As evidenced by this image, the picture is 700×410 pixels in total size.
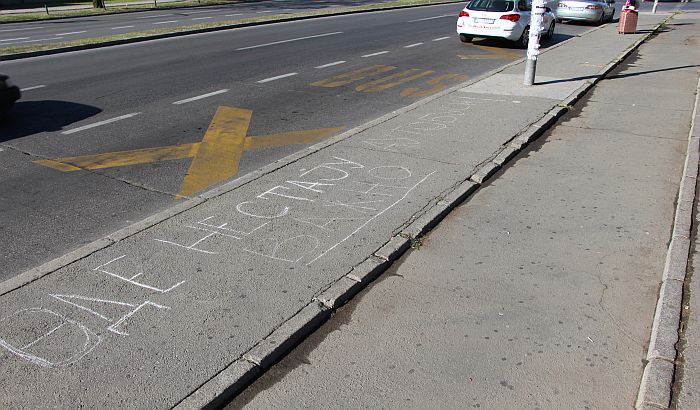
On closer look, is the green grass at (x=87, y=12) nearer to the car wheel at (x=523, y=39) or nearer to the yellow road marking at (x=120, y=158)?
the car wheel at (x=523, y=39)

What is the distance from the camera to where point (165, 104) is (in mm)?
10703

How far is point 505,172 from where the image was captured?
24.0ft

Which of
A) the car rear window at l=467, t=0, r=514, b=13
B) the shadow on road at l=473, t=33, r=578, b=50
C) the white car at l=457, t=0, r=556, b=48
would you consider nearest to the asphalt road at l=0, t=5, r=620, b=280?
the shadow on road at l=473, t=33, r=578, b=50

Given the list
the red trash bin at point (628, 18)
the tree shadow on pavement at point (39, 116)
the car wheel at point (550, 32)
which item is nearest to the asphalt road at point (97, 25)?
the tree shadow on pavement at point (39, 116)

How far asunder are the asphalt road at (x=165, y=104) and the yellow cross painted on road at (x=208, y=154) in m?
0.05

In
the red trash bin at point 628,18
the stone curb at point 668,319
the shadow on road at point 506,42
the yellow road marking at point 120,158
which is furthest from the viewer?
the red trash bin at point 628,18

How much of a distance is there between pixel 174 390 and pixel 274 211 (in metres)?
2.63

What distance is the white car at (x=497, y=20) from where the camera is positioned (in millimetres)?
18422

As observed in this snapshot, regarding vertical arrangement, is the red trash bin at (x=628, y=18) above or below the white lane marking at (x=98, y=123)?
above

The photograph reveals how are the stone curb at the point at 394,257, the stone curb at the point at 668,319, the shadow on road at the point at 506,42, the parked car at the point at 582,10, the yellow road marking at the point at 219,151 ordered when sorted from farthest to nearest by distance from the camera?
the parked car at the point at 582,10, the shadow on road at the point at 506,42, the yellow road marking at the point at 219,151, the stone curb at the point at 394,257, the stone curb at the point at 668,319

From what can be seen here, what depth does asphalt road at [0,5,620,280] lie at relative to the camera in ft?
20.5

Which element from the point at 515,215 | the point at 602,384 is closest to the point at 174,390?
the point at 602,384

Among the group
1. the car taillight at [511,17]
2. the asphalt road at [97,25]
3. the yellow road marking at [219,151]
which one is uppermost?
the car taillight at [511,17]

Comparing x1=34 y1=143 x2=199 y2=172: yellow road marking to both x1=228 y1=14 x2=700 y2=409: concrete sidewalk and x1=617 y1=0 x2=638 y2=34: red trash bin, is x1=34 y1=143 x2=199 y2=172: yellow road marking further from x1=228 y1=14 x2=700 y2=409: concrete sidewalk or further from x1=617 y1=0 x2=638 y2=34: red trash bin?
x1=617 y1=0 x2=638 y2=34: red trash bin
